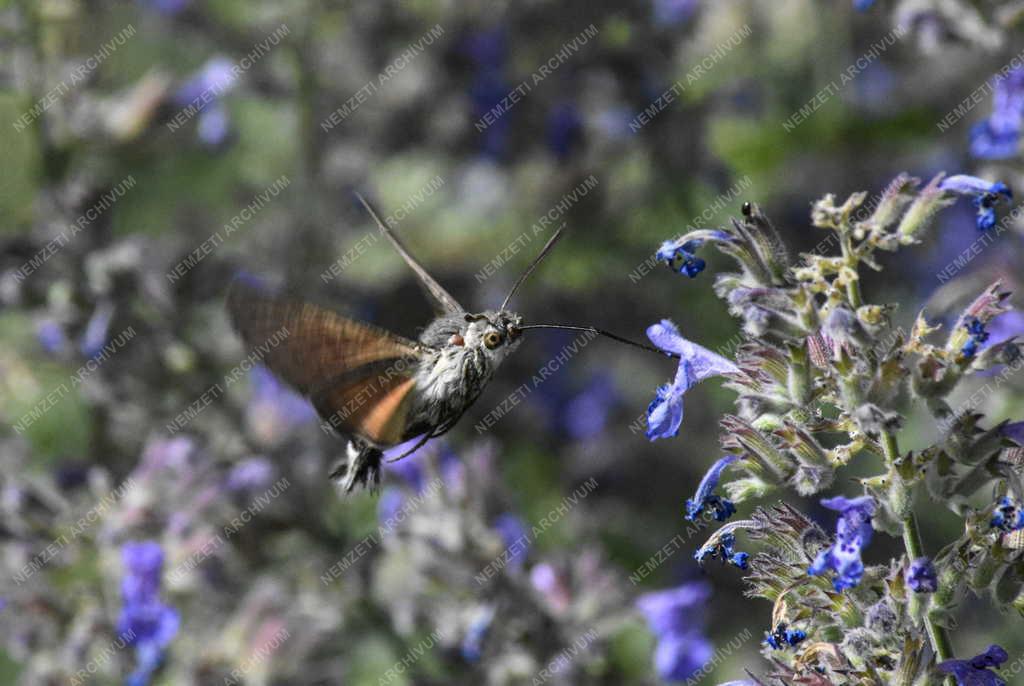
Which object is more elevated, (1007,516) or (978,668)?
(1007,516)

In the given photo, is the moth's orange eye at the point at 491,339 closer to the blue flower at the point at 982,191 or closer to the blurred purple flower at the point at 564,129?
the blue flower at the point at 982,191

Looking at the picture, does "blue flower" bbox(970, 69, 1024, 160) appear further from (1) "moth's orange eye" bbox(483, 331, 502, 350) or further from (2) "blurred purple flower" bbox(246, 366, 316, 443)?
(2) "blurred purple flower" bbox(246, 366, 316, 443)

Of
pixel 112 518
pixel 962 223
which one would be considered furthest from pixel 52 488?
pixel 962 223

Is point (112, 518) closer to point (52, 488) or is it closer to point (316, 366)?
point (52, 488)

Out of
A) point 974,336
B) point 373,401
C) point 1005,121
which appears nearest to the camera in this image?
point 974,336

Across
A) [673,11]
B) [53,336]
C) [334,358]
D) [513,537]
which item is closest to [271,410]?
[53,336]

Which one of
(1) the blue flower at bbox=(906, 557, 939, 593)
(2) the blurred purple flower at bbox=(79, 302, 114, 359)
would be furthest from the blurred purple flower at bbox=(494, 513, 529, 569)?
(1) the blue flower at bbox=(906, 557, 939, 593)

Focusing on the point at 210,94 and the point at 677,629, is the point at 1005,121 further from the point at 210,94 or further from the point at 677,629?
the point at 210,94
